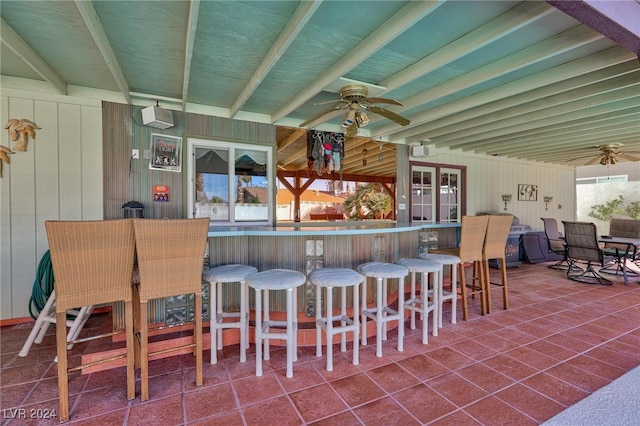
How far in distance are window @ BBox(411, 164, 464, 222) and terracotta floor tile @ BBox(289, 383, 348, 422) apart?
181 inches

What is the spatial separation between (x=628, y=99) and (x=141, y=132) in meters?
5.99

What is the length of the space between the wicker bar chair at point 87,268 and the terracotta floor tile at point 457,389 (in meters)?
2.10

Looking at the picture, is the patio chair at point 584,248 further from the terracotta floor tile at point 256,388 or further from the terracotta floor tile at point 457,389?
the terracotta floor tile at point 256,388

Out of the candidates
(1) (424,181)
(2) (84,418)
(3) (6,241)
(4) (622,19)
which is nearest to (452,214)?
(1) (424,181)

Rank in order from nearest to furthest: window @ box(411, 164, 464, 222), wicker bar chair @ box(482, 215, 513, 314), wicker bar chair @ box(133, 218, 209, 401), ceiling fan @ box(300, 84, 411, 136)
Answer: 1. wicker bar chair @ box(133, 218, 209, 401)
2. ceiling fan @ box(300, 84, 411, 136)
3. wicker bar chair @ box(482, 215, 513, 314)
4. window @ box(411, 164, 464, 222)

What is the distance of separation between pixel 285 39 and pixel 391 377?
267cm

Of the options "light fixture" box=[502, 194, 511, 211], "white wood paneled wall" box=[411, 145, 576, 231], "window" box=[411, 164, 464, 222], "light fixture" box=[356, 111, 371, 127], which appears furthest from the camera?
"light fixture" box=[502, 194, 511, 211]

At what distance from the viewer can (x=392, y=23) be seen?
2059mm

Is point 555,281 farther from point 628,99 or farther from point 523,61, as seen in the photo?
point 523,61

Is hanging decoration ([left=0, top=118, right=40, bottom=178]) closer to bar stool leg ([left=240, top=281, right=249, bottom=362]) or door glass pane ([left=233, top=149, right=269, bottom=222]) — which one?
door glass pane ([left=233, top=149, right=269, bottom=222])

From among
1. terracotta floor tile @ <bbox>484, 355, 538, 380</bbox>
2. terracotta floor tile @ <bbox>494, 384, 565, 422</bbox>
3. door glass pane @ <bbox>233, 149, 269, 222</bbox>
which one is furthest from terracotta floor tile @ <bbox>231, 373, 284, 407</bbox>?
door glass pane @ <bbox>233, 149, 269, 222</bbox>

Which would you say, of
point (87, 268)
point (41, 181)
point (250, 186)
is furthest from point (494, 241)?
point (41, 181)

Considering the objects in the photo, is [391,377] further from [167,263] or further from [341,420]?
[167,263]

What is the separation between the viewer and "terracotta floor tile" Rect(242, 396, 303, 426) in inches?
67.1
